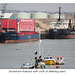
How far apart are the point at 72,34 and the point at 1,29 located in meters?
8.94

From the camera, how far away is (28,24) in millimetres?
29875

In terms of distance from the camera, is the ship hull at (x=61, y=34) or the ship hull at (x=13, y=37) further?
the ship hull at (x=61, y=34)

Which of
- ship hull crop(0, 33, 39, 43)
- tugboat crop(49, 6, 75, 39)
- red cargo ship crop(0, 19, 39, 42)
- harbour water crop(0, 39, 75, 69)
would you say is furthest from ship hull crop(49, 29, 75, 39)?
harbour water crop(0, 39, 75, 69)

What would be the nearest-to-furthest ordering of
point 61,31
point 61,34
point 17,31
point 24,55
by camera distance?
point 24,55 → point 17,31 → point 61,34 → point 61,31

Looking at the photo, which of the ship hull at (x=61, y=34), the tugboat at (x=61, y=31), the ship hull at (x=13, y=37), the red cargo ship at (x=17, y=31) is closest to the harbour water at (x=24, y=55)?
the ship hull at (x=13, y=37)

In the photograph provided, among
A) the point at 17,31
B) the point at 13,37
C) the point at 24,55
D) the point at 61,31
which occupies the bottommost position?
the point at 24,55

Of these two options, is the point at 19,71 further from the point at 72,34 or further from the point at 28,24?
the point at 72,34

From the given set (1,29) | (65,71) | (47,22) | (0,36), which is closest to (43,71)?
(65,71)

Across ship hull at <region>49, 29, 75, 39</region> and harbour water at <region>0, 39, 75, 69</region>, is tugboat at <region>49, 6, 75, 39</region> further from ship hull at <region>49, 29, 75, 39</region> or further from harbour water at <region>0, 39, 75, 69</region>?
harbour water at <region>0, 39, 75, 69</region>

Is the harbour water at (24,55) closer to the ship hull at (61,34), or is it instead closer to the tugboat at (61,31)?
the ship hull at (61,34)

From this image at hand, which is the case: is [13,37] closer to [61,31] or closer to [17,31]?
[17,31]

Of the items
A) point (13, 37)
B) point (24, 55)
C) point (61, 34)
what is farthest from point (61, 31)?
point (24, 55)

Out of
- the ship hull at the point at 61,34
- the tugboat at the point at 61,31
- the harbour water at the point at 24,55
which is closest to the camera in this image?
the harbour water at the point at 24,55

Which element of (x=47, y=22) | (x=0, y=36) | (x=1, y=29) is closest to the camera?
(x=0, y=36)
